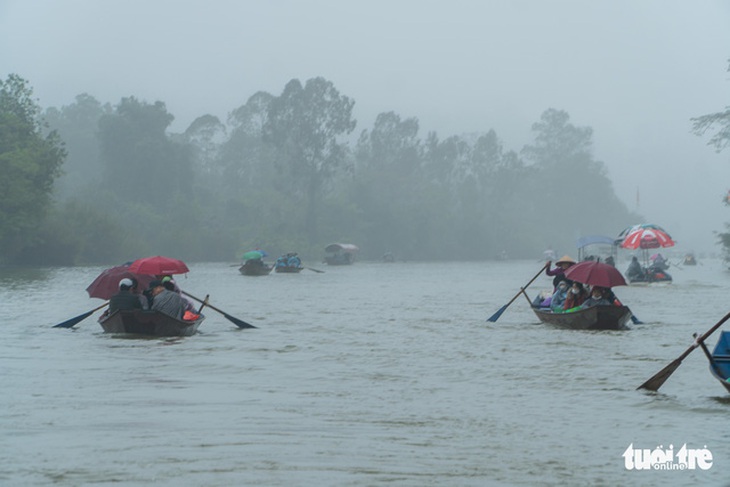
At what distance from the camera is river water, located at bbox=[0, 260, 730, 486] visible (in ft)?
28.6

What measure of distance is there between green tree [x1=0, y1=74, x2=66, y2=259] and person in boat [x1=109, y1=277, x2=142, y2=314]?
39.6 m

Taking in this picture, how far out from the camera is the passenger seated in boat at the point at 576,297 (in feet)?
70.3

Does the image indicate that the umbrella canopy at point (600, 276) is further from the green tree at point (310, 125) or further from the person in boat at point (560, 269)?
the green tree at point (310, 125)

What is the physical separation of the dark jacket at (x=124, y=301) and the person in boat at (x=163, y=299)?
0.31 metres

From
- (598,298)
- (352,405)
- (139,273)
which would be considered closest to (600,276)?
(598,298)

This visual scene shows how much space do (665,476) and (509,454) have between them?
1413 millimetres

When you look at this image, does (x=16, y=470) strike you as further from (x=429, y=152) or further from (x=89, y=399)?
(x=429, y=152)

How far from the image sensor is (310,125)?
90562 millimetres

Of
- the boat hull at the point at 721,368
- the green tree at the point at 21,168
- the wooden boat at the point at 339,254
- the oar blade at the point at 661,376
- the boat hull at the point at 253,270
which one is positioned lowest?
the oar blade at the point at 661,376

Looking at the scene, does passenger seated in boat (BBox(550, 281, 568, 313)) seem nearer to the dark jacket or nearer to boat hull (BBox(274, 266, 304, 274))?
the dark jacket

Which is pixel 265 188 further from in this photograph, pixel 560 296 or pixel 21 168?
pixel 560 296

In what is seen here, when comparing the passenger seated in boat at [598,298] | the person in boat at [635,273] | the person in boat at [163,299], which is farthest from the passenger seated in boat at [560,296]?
the person in boat at [635,273]

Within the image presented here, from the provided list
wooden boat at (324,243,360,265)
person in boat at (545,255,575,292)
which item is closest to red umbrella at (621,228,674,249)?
person in boat at (545,255,575,292)

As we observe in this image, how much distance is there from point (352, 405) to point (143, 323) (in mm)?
8061
